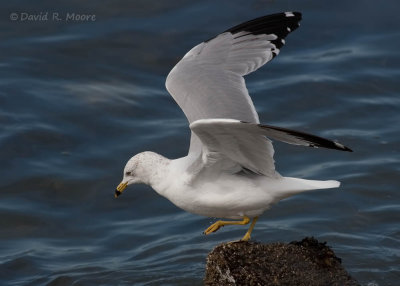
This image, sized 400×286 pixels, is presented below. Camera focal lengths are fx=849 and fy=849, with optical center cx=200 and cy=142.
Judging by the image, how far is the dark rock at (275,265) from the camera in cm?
568

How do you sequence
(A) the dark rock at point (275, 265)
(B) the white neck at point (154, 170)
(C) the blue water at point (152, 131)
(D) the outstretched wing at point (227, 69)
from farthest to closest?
1. (C) the blue water at point (152, 131)
2. (D) the outstretched wing at point (227, 69)
3. (B) the white neck at point (154, 170)
4. (A) the dark rock at point (275, 265)

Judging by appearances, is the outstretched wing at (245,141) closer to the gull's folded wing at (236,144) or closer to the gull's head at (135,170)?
the gull's folded wing at (236,144)

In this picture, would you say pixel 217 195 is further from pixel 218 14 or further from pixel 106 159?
pixel 218 14

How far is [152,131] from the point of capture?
1062 centimetres

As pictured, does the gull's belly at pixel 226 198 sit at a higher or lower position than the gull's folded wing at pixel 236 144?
lower

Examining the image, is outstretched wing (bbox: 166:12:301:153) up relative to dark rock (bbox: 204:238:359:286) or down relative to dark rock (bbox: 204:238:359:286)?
up

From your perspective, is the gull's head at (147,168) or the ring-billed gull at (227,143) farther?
the gull's head at (147,168)

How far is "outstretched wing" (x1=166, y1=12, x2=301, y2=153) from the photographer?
23.0 feet

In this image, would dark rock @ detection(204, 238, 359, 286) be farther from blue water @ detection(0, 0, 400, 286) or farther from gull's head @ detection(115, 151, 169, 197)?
blue water @ detection(0, 0, 400, 286)

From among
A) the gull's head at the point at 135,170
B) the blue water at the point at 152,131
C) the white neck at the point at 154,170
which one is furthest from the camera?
the blue water at the point at 152,131

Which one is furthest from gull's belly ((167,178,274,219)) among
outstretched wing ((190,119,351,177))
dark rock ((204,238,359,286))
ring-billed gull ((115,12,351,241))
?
dark rock ((204,238,359,286))

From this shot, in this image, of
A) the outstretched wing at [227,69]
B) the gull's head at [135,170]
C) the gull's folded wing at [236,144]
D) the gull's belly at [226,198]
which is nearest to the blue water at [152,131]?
the gull's head at [135,170]

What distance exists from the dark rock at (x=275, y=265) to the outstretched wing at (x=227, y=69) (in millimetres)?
1142

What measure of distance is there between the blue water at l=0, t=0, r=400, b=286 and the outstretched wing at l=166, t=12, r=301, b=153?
65.1 inches
